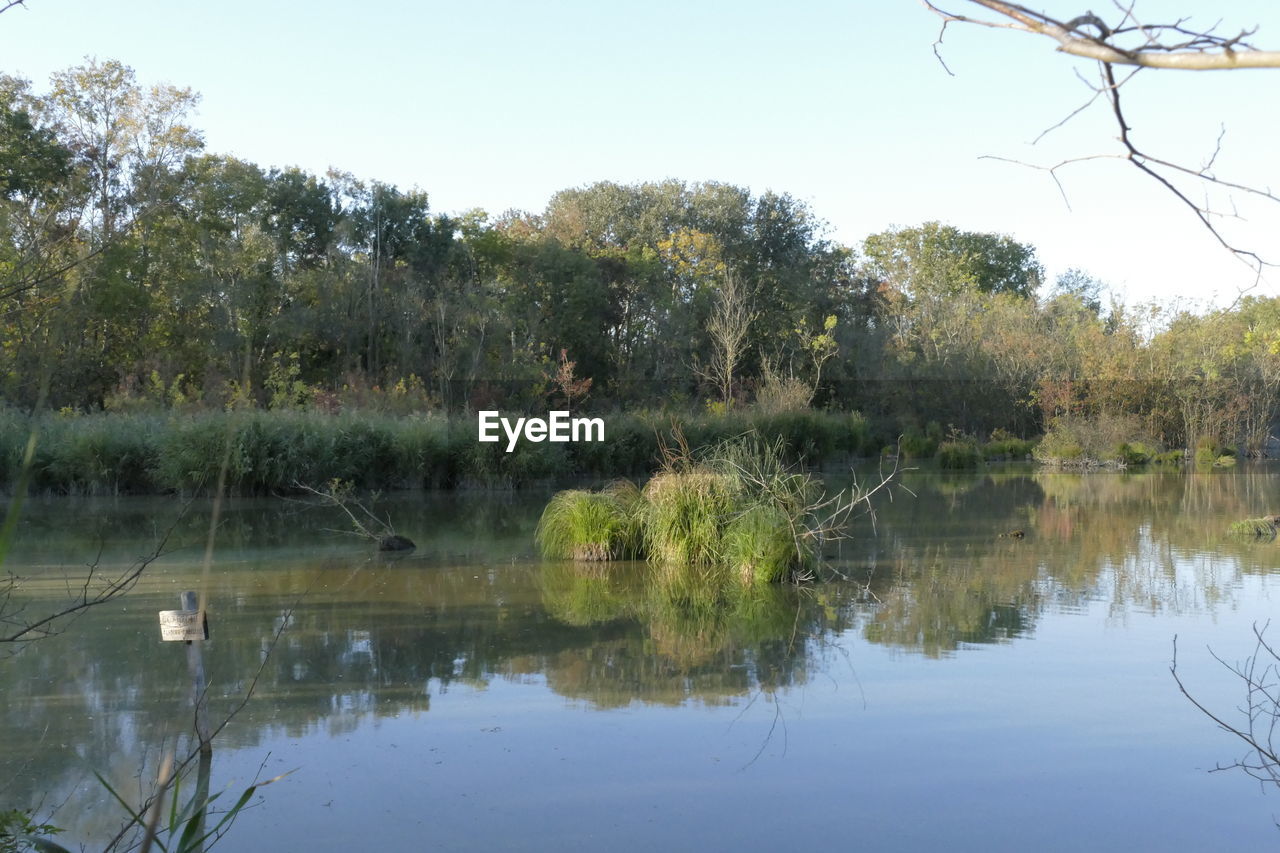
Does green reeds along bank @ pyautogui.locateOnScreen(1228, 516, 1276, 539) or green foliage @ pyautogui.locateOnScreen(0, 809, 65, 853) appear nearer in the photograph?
green foliage @ pyautogui.locateOnScreen(0, 809, 65, 853)

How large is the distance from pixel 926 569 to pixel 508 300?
63.0ft

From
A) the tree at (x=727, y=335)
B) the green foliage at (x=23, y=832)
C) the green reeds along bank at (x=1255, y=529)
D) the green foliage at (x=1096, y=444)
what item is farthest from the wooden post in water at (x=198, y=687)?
the green foliage at (x=1096, y=444)

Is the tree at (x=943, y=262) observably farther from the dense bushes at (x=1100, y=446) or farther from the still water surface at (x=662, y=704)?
the still water surface at (x=662, y=704)

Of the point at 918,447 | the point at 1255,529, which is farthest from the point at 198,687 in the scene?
the point at 918,447

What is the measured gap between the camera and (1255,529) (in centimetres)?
1213

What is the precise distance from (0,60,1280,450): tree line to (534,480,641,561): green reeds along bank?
32.1 ft

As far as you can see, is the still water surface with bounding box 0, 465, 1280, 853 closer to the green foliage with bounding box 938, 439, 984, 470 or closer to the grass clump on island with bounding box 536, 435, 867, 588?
the grass clump on island with bounding box 536, 435, 867, 588

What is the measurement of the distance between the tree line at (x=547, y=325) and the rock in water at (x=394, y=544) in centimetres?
894

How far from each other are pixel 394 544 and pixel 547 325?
18306mm

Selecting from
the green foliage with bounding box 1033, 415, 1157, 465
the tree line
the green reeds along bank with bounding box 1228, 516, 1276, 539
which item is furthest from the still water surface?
the green foliage with bounding box 1033, 415, 1157, 465

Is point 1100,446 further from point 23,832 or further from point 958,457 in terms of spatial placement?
point 23,832

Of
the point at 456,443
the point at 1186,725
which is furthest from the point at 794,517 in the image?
the point at 456,443

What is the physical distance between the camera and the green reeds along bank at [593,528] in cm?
1029

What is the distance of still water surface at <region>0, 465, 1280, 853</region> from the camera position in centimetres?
419
